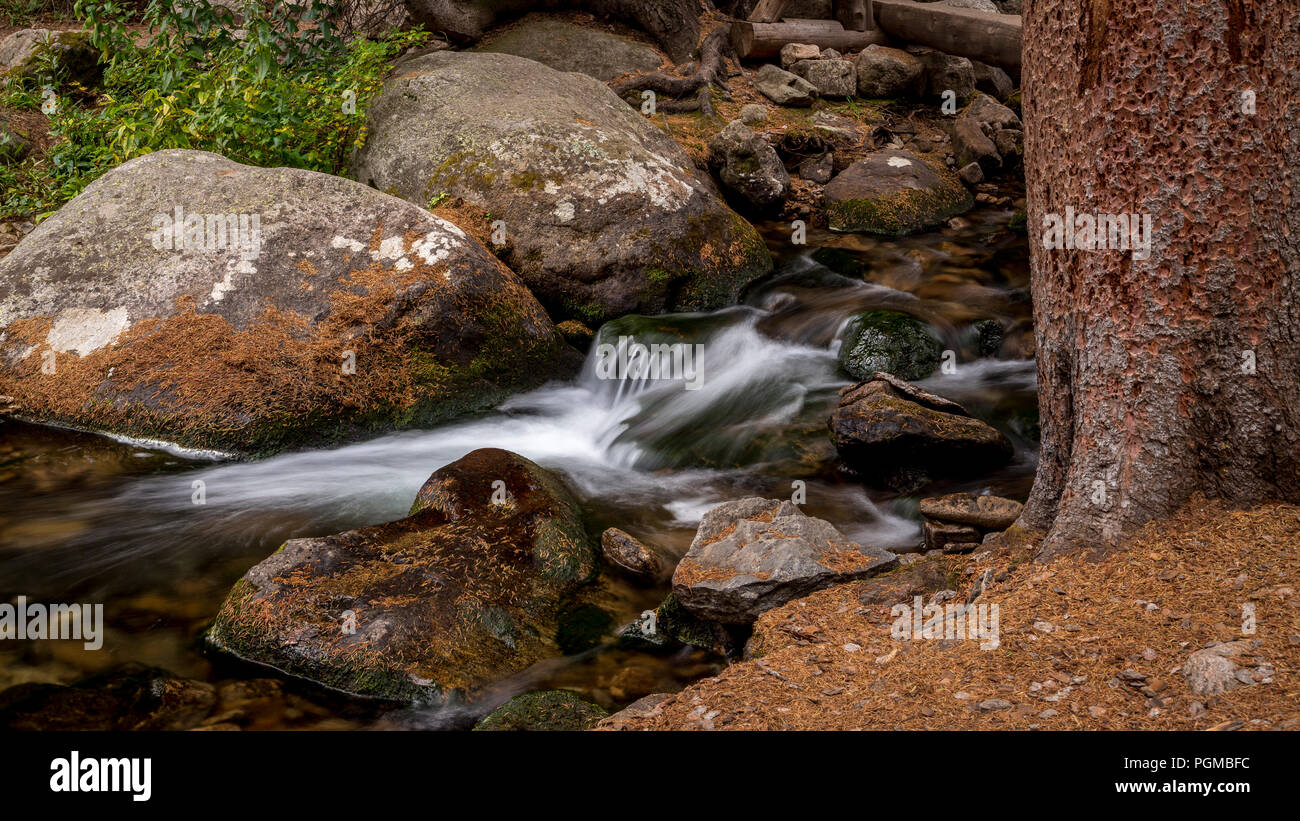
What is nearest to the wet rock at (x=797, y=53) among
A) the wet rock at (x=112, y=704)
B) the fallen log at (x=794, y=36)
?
the fallen log at (x=794, y=36)

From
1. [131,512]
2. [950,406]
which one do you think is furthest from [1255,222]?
[131,512]

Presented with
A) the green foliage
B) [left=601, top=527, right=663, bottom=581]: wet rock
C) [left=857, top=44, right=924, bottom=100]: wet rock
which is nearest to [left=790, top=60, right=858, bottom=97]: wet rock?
[left=857, top=44, right=924, bottom=100]: wet rock

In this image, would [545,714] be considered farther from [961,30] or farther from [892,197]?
[961,30]

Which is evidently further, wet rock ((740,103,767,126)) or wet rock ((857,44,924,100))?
wet rock ((857,44,924,100))

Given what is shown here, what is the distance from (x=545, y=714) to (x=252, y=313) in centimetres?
428

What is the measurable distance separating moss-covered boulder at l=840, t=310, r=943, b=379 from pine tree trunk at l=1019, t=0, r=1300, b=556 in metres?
3.86

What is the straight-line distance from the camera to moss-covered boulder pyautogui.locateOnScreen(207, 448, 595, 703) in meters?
4.20

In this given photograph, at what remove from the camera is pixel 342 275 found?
23.2 ft

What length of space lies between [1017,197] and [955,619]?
847 cm

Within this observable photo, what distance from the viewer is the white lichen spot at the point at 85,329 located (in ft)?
22.0

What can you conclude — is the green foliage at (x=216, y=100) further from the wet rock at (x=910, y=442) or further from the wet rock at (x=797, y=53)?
the wet rock at (x=797, y=53)

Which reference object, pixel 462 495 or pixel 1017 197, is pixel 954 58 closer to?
pixel 1017 197

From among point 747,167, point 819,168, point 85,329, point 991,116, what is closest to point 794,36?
point 991,116

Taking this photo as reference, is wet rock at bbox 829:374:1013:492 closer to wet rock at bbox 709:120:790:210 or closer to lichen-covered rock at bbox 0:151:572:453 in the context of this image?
lichen-covered rock at bbox 0:151:572:453
